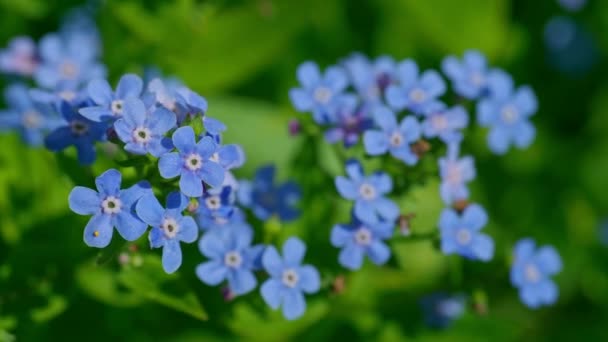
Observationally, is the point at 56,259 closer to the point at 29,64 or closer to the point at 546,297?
the point at 29,64

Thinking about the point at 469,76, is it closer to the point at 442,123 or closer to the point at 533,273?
the point at 442,123

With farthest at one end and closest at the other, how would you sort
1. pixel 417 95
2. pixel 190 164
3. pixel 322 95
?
pixel 322 95 < pixel 417 95 < pixel 190 164

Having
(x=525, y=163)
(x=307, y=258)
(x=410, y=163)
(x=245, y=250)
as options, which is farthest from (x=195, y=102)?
(x=525, y=163)

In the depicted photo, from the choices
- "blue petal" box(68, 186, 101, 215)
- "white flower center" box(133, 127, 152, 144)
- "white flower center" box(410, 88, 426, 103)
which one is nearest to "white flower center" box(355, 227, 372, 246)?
"white flower center" box(410, 88, 426, 103)

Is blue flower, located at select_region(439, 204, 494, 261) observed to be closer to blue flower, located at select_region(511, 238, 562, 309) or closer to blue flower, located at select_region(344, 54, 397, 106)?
blue flower, located at select_region(511, 238, 562, 309)

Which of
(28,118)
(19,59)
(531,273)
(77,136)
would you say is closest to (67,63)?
(19,59)

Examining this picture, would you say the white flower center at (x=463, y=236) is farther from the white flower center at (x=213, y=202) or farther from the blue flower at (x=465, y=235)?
the white flower center at (x=213, y=202)

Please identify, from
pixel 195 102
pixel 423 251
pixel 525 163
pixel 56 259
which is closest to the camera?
pixel 195 102
